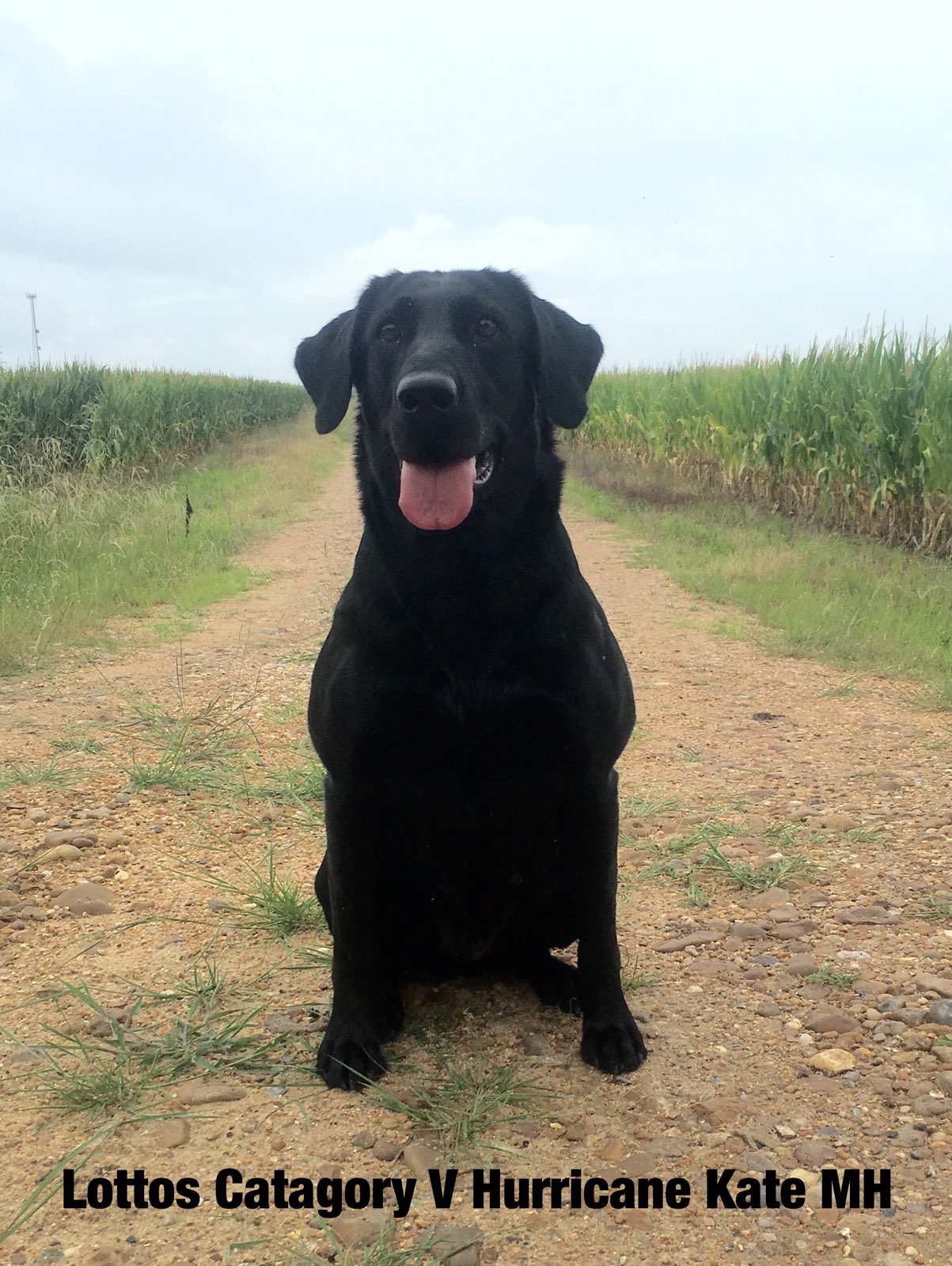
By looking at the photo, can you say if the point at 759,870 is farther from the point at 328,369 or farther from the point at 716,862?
the point at 328,369

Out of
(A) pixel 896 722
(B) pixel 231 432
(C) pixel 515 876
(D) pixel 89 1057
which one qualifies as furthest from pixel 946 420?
(B) pixel 231 432

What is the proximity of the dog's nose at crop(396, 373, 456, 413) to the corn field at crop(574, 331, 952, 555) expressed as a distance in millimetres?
6802

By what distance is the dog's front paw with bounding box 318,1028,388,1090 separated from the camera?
194 centimetres

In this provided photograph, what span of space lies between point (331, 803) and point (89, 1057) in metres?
0.67

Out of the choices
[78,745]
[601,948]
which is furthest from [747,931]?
[78,745]

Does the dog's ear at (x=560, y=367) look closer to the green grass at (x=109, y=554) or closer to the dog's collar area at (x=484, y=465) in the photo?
the dog's collar area at (x=484, y=465)

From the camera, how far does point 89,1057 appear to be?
6.46 ft

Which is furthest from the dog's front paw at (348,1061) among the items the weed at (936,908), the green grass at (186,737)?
the green grass at (186,737)

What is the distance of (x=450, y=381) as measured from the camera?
2000 mm

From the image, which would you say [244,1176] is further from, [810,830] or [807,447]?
[807,447]

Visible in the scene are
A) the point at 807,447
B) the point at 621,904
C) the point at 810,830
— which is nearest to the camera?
the point at 621,904

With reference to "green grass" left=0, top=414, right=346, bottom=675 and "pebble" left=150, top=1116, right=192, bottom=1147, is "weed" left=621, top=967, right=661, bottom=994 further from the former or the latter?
"green grass" left=0, top=414, right=346, bottom=675

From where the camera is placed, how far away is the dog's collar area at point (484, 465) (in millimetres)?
2107

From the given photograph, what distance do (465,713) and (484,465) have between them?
0.56m
